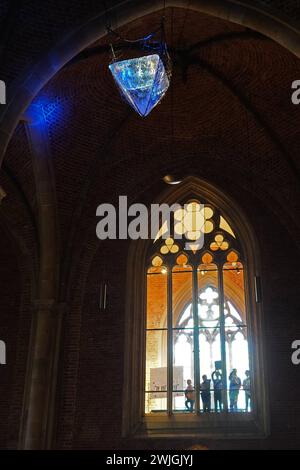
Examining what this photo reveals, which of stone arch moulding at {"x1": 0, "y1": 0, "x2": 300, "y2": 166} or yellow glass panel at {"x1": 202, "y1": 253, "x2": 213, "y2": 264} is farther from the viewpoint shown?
yellow glass panel at {"x1": 202, "y1": 253, "x2": 213, "y2": 264}

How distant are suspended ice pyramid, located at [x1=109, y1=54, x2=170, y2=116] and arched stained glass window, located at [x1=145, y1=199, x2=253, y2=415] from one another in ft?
15.8

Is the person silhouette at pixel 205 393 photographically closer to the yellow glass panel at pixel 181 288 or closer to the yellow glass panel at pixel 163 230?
the yellow glass panel at pixel 181 288

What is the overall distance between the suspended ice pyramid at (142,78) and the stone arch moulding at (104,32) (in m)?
1.02

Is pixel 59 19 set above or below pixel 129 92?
above

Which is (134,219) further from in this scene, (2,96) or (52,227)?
(2,96)

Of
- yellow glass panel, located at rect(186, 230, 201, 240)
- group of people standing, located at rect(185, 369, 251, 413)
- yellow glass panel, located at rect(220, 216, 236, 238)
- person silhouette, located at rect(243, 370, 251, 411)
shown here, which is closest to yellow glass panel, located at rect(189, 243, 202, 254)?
yellow glass panel, located at rect(186, 230, 201, 240)

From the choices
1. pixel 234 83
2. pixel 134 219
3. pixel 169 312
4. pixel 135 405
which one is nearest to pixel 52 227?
pixel 134 219

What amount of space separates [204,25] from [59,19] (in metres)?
2.67

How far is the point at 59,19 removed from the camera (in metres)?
8.00

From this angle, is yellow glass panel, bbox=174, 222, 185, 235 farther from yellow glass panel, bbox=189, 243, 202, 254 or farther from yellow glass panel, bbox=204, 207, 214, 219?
yellow glass panel, bbox=204, 207, 214, 219

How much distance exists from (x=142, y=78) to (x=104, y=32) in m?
1.41

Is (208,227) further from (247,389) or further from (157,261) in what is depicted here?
(247,389)

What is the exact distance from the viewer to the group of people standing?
33.9 feet
